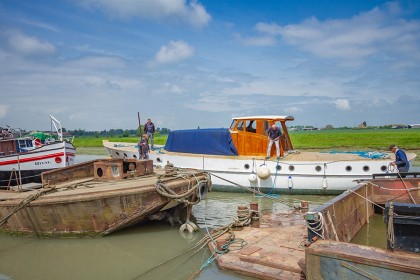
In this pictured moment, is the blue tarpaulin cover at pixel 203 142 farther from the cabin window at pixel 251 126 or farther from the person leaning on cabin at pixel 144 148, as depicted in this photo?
the person leaning on cabin at pixel 144 148

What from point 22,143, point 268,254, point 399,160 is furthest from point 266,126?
point 22,143

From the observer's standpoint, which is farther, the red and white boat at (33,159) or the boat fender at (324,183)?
the red and white boat at (33,159)

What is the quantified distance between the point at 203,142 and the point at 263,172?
11.2 feet

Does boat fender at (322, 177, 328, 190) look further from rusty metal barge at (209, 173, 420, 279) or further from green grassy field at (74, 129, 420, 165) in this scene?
green grassy field at (74, 129, 420, 165)

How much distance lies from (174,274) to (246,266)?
1.47 metres

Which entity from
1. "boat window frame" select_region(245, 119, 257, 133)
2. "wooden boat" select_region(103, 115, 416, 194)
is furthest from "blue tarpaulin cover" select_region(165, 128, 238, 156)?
"boat window frame" select_region(245, 119, 257, 133)

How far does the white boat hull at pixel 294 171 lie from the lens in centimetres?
1354

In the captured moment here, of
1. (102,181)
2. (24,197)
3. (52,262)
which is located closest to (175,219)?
(102,181)

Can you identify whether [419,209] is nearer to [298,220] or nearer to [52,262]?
[298,220]

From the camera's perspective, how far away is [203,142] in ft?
53.4

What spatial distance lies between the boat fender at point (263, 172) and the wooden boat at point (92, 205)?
203 inches

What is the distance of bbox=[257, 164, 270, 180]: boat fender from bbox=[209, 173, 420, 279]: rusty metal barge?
3.78 m

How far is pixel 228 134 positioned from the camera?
15.5 metres

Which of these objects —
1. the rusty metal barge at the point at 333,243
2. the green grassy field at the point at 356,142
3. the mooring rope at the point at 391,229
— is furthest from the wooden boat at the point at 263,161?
the green grassy field at the point at 356,142
